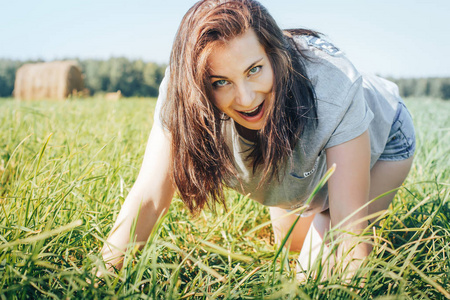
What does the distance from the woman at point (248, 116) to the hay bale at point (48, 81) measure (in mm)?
12432

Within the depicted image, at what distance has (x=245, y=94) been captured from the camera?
1.13 metres

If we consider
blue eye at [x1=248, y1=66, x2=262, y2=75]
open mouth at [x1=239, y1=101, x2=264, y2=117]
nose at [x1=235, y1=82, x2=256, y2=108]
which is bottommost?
open mouth at [x1=239, y1=101, x2=264, y2=117]

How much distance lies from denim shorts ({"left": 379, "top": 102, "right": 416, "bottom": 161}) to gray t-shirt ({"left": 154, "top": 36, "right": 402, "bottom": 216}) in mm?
58

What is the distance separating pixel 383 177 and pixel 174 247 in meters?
1.05

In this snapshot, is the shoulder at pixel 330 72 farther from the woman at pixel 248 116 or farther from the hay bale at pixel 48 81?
the hay bale at pixel 48 81

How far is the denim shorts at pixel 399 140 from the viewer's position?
155 centimetres

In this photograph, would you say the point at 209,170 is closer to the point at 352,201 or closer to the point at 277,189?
the point at 277,189

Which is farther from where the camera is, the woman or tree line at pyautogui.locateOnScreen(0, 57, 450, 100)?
tree line at pyautogui.locateOnScreen(0, 57, 450, 100)

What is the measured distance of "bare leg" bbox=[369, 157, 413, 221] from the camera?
1.56 m

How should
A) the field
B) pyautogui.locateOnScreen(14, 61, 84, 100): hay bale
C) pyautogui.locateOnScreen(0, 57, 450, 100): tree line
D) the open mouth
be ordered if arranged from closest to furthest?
the field → the open mouth → pyautogui.locateOnScreen(14, 61, 84, 100): hay bale → pyautogui.locateOnScreen(0, 57, 450, 100): tree line

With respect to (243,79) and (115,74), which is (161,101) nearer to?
(243,79)

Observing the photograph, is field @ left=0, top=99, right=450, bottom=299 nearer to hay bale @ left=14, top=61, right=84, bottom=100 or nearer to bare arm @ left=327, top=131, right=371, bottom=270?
bare arm @ left=327, top=131, right=371, bottom=270

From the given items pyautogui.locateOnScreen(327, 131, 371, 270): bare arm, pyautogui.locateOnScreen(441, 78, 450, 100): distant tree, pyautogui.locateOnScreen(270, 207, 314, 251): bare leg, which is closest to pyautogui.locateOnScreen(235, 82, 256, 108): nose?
pyautogui.locateOnScreen(327, 131, 371, 270): bare arm

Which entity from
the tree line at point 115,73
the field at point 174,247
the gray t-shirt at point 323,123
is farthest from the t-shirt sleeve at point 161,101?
the tree line at point 115,73
